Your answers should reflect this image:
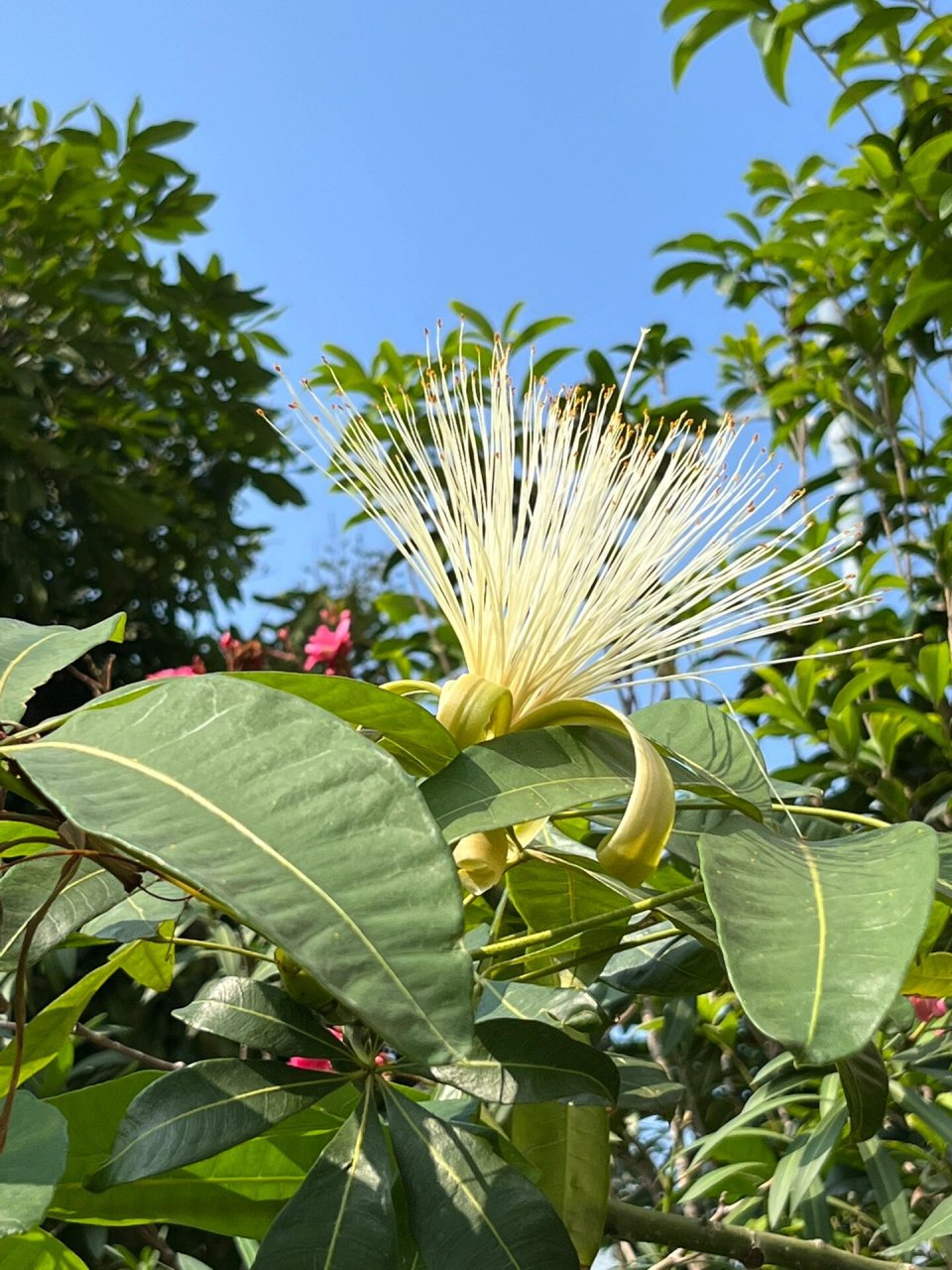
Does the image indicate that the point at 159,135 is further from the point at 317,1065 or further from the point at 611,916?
the point at 611,916

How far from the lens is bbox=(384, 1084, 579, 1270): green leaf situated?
518 mm

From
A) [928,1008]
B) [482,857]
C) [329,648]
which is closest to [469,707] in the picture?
[482,857]

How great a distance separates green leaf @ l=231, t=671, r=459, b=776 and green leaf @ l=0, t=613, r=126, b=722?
0.08m

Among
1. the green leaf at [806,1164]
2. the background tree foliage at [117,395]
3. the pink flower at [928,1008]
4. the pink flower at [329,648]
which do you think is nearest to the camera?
the green leaf at [806,1164]

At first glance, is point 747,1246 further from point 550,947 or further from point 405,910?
point 405,910

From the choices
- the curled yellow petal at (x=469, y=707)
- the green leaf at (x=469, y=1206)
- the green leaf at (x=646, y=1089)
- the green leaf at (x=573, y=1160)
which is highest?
the curled yellow petal at (x=469, y=707)

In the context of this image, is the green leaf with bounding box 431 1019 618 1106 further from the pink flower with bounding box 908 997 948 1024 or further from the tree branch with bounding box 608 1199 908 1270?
the pink flower with bounding box 908 997 948 1024

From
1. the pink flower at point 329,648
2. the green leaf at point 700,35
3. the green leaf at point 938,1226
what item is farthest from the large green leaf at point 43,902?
the green leaf at point 700,35

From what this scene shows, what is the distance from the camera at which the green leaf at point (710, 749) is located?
0.60 metres

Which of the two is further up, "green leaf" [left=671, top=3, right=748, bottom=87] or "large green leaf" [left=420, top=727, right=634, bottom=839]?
"green leaf" [left=671, top=3, right=748, bottom=87]

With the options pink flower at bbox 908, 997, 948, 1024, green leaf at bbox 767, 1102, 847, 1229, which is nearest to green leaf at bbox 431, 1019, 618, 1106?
green leaf at bbox 767, 1102, 847, 1229

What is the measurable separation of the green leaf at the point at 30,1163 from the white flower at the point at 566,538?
328 mm

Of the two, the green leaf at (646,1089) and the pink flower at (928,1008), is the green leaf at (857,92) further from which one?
the green leaf at (646,1089)

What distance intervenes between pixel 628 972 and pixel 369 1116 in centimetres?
27
